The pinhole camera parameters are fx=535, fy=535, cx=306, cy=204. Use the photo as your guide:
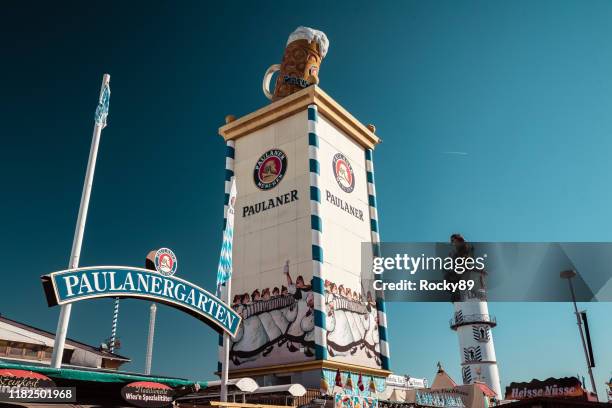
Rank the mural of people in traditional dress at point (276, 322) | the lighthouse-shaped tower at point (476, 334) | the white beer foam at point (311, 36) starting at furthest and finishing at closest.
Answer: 1. the lighthouse-shaped tower at point (476, 334)
2. the white beer foam at point (311, 36)
3. the mural of people in traditional dress at point (276, 322)

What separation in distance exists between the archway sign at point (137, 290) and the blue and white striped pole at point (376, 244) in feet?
65.5

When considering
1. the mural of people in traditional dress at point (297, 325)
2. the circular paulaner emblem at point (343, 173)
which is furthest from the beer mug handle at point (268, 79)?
the mural of people in traditional dress at point (297, 325)

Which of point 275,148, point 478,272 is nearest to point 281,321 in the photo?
point 275,148

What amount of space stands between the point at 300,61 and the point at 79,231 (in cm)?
2634

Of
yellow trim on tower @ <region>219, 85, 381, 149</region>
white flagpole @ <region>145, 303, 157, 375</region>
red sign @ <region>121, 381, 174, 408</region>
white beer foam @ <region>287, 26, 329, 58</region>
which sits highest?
white beer foam @ <region>287, 26, 329, 58</region>

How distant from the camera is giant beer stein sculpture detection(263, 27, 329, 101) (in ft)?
125

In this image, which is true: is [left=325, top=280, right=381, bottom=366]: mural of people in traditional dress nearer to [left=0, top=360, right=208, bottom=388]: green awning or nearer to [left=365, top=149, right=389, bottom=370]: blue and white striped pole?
[left=365, top=149, right=389, bottom=370]: blue and white striped pole

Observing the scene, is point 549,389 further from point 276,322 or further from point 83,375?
point 83,375

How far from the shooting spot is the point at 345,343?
104 ft

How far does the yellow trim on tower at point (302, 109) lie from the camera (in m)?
35.4

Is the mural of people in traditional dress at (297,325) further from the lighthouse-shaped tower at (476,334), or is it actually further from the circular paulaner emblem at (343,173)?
the lighthouse-shaped tower at (476,334)

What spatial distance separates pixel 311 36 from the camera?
1534 inches

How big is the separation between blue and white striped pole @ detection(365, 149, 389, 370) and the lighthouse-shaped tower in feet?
87.5

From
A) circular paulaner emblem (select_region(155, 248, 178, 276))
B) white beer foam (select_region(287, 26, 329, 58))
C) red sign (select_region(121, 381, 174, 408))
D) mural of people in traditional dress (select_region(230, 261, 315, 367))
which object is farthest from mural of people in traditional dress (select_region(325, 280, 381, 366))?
white beer foam (select_region(287, 26, 329, 58))
